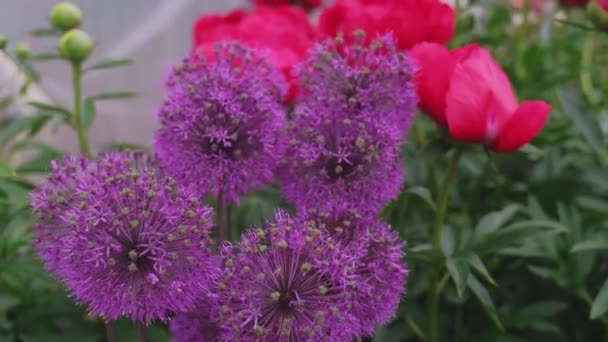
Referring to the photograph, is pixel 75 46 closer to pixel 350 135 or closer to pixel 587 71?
pixel 350 135

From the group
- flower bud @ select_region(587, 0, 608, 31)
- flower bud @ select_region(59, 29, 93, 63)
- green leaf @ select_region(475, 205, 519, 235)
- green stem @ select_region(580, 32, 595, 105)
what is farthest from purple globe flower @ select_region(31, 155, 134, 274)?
green stem @ select_region(580, 32, 595, 105)

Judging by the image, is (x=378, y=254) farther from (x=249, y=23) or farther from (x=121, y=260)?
(x=249, y=23)

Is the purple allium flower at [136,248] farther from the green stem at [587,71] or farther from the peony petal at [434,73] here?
the green stem at [587,71]

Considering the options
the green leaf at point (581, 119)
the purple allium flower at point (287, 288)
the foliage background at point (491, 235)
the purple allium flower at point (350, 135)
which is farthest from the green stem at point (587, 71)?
the purple allium flower at point (287, 288)

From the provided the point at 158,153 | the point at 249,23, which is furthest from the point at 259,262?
the point at 249,23

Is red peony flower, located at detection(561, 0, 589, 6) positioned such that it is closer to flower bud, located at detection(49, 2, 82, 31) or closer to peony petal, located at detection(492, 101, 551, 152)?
peony petal, located at detection(492, 101, 551, 152)

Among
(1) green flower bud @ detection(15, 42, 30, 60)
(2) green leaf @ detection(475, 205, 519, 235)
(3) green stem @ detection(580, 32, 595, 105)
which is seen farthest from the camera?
(3) green stem @ detection(580, 32, 595, 105)
